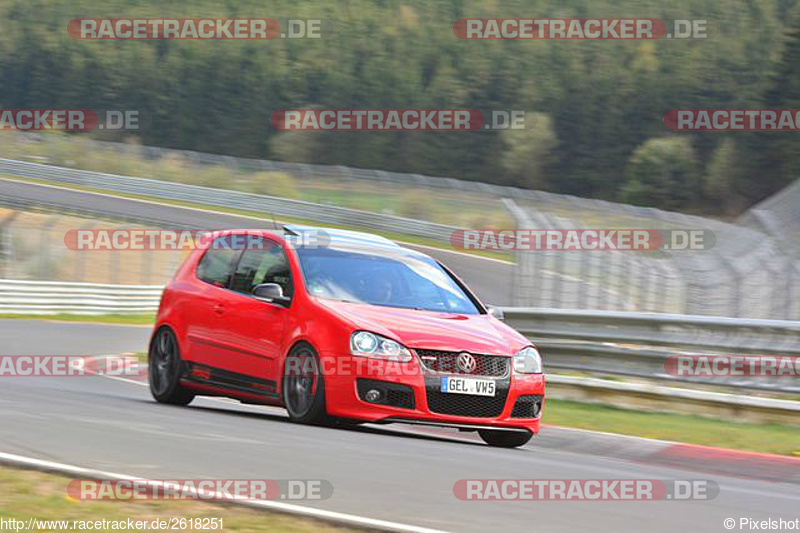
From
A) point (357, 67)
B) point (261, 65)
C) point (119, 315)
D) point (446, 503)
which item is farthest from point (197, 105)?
point (446, 503)

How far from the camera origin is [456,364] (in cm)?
960

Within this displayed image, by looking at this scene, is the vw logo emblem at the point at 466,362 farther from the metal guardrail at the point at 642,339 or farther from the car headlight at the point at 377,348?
the metal guardrail at the point at 642,339

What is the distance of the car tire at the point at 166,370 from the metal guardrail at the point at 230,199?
88.0ft

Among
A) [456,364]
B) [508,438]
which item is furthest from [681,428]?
[456,364]

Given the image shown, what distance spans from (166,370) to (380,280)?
2.21m

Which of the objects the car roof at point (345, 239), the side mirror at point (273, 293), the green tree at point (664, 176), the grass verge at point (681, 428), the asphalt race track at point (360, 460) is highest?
the green tree at point (664, 176)

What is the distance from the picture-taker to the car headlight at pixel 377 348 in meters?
9.47

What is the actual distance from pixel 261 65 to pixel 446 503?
82624mm

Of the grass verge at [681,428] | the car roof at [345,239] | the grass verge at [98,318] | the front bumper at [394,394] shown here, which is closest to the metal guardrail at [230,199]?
the grass verge at [98,318]

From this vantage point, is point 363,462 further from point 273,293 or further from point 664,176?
point 664,176

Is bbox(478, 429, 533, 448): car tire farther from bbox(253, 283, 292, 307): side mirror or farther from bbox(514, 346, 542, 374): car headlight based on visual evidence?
bbox(253, 283, 292, 307): side mirror

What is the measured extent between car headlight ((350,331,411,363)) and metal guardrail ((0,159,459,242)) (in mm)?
28828

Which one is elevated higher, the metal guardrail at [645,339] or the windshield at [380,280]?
the windshield at [380,280]

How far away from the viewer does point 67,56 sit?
291ft
